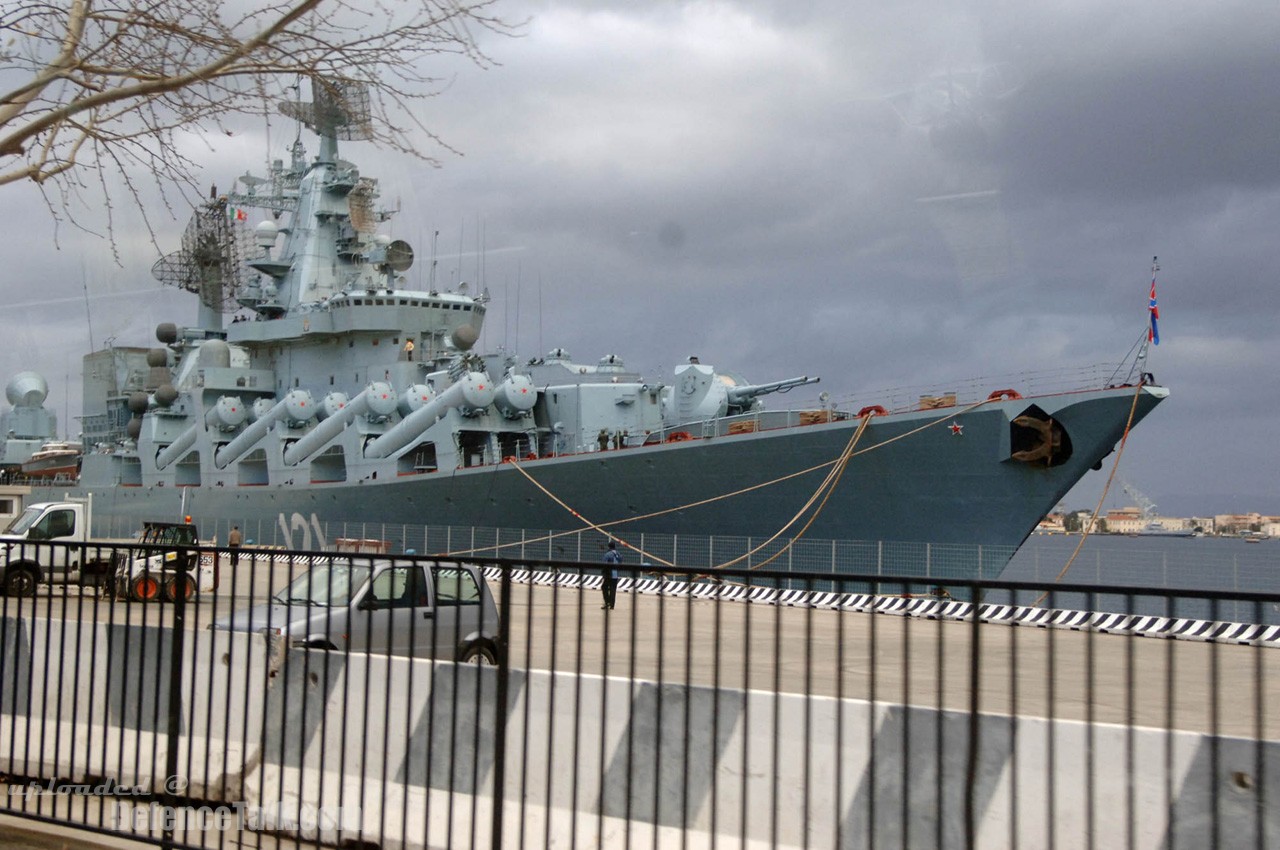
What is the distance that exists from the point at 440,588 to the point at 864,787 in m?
2.46

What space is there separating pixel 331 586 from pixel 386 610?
45 cm

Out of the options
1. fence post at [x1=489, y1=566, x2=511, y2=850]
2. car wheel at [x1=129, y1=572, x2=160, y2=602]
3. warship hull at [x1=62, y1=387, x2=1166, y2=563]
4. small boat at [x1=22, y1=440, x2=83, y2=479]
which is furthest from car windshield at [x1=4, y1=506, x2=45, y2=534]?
small boat at [x1=22, y1=440, x2=83, y2=479]

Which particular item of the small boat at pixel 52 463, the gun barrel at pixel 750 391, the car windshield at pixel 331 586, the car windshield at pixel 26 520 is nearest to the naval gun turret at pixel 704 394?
the gun barrel at pixel 750 391

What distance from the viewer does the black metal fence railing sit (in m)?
3.46

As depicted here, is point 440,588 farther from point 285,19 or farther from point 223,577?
point 285,19

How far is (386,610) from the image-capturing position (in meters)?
5.09

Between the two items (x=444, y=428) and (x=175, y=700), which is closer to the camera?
(x=175, y=700)

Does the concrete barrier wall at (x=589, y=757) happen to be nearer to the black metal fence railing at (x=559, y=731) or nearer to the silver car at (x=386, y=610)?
the black metal fence railing at (x=559, y=731)

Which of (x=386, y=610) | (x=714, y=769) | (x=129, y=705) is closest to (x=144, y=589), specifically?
(x=129, y=705)

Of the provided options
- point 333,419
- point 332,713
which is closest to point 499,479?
point 333,419

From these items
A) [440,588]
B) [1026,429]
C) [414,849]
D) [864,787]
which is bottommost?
[414,849]

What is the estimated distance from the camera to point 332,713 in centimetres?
485

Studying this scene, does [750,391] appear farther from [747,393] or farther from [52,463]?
[52,463]

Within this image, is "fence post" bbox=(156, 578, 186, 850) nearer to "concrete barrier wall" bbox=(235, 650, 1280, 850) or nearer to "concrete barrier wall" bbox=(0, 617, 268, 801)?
"concrete barrier wall" bbox=(0, 617, 268, 801)
